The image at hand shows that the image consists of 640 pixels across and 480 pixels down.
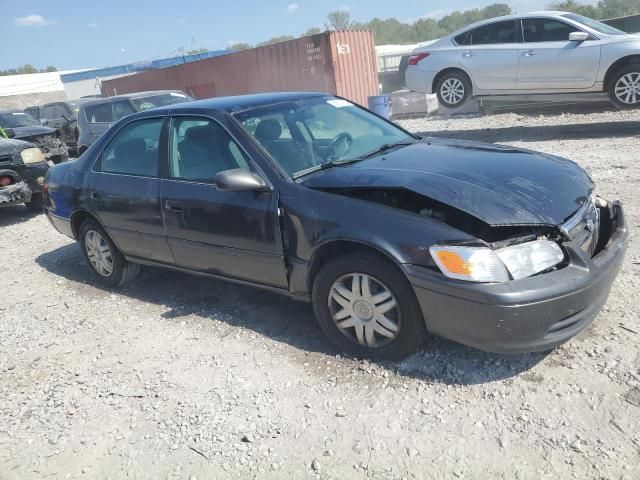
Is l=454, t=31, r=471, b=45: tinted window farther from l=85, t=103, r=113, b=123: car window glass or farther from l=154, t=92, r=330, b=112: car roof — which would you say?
l=85, t=103, r=113, b=123: car window glass

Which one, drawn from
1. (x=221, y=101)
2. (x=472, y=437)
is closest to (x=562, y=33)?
(x=221, y=101)

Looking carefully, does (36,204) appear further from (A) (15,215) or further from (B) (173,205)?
(B) (173,205)

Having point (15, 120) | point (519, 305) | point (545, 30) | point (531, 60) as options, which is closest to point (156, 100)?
point (15, 120)

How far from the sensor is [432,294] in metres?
2.80

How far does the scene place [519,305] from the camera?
2598mm

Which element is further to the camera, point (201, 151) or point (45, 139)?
point (45, 139)

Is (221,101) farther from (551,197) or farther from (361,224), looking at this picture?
(551,197)

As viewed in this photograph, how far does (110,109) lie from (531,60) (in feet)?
26.8

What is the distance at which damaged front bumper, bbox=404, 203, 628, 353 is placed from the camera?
262cm

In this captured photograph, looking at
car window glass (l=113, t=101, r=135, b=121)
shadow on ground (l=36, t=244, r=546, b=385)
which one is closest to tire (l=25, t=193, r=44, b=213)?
shadow on ground (l=36, t=244, r=546, b=385)

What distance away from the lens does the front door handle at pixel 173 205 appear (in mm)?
3938

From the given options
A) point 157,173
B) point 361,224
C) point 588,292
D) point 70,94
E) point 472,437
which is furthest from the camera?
point 70,94

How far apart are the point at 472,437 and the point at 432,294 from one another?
0.72 metres

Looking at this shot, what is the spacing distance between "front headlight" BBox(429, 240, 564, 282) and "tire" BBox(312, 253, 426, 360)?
0.93ft
